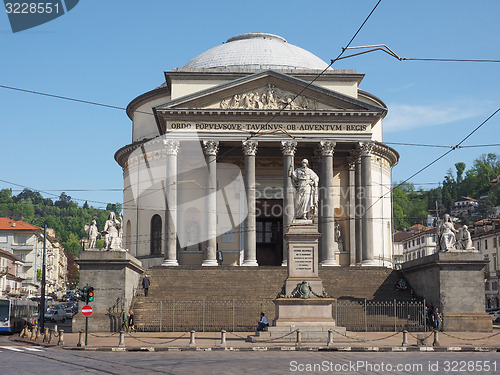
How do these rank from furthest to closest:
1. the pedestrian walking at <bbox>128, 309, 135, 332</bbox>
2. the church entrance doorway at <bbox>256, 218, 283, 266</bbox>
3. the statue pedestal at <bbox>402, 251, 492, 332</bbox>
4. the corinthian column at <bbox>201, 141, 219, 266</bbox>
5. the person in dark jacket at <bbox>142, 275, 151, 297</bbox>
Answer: the church entrance doorway at <bbox>256, 218, 283, 266</bbox> → the corinthian column at <bbox>201, 141, 219, 266</bbox> → the person in dark jacket at <bbox>142, 275, 151, 297</bbox> → the statue pedestal at <bbox>402, 251, 492, 332</bbox> → the pedestrian walking at <bbox>128, 309, 135, 332</bbox>

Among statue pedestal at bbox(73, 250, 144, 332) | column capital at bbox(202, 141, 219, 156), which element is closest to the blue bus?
statue pedestal at bbox(73, 250, 144, 332)

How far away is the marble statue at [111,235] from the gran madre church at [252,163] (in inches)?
339

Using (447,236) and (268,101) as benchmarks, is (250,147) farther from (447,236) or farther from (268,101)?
(447,236)

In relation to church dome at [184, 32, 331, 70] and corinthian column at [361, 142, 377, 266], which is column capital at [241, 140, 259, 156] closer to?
corinthian column at [361, 142, 377, 266]

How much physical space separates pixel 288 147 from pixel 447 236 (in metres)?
13.9

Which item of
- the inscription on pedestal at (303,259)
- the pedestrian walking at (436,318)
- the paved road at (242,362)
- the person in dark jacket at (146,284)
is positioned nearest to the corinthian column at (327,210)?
the pedestrian walking at (436,318)

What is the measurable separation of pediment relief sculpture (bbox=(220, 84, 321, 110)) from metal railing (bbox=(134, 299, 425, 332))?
15585 millimetres

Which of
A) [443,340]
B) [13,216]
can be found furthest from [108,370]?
[13,216]

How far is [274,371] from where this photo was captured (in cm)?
1823

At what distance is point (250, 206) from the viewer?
158 feet

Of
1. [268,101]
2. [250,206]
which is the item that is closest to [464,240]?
[250,206]

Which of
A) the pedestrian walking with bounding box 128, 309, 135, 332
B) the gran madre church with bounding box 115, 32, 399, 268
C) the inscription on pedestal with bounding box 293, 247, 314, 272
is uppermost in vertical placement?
Result: the gran madre church with bounding box 115, 32, 399, 268

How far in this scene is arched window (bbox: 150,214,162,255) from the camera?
2315 inches

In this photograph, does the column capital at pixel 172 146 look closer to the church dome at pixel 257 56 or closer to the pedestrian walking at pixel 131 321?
the church dome at pixel 257 56
